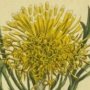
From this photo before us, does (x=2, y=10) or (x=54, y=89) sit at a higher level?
(x=2, y=10)

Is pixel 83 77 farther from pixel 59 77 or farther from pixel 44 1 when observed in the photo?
pixel 44 1

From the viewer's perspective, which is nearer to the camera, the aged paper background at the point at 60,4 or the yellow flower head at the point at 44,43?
the yellow flower head at the point at 44,43

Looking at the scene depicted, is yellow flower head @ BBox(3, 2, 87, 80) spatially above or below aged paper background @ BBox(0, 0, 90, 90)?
below

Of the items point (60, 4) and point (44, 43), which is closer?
point (44, 43)

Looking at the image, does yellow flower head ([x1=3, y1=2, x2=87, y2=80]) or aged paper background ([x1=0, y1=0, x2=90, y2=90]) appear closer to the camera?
yellow flower head ([x1=3, y1=2, x2=87, y2=80])

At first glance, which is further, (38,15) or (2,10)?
(2,10)

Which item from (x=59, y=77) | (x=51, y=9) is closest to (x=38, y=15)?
(x=51, y=9)

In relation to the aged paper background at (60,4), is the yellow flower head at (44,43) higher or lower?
lower

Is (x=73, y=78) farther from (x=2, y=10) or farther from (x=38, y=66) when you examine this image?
(x=2, y=10)
